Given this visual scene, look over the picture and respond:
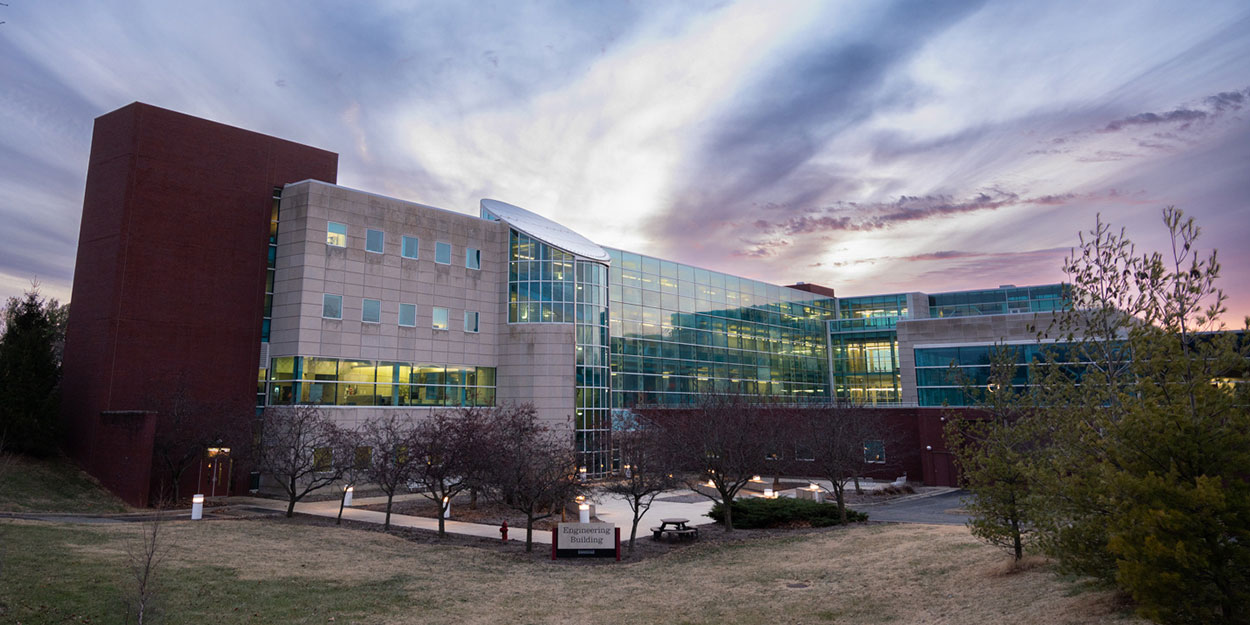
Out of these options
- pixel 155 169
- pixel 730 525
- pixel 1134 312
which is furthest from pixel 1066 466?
pixel 155 169

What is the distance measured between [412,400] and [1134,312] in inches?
1667

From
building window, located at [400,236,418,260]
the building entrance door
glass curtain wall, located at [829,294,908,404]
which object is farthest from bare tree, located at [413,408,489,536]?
glass curtain wall, located at [829,294,908,404]

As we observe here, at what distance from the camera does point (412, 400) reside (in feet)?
151

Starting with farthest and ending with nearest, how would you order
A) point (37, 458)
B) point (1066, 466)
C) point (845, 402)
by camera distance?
point (845, 402) → point (37, 458) → point (1066, 466)

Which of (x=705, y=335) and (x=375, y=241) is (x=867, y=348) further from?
(x=375, y=241)

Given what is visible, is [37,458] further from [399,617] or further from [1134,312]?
[1134,312]

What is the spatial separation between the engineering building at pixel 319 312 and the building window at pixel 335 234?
0.48 ft

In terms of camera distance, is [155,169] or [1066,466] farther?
[155,169]

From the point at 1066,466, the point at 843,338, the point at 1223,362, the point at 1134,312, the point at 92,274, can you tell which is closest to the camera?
the point at 1223,362

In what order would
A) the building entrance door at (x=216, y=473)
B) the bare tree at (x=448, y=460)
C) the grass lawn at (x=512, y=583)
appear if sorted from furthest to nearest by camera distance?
the building entrance door at (x=216, y=473) → the bare tree at (x=448, y=460) → the grass lawn at (x=512, y=583)

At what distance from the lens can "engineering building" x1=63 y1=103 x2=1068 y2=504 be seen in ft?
122

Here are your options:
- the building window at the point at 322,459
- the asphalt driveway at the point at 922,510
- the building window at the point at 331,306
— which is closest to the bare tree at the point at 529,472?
the building window at the point at 322,459

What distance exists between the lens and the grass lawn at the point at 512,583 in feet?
43.7

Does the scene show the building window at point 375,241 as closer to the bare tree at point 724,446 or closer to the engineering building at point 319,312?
the engineering building at point 319,312
